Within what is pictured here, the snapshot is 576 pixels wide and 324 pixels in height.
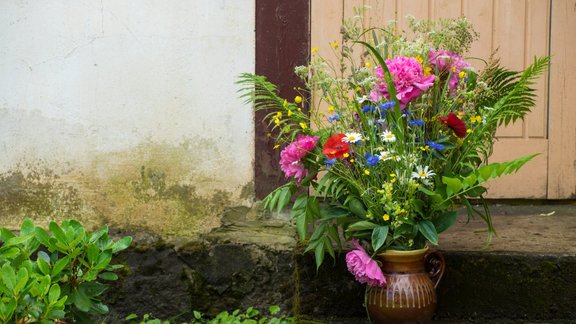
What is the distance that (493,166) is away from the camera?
2439 mm

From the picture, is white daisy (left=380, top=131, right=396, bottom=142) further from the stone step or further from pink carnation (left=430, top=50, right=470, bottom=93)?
the stone step

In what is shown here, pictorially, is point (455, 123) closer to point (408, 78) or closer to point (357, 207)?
point (408, 78)

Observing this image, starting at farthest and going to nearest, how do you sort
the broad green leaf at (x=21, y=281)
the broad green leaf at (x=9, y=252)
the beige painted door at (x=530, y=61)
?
the beige painted door at (x=530, y=61) → the broad green leaf at (x=9, y=252) → the broad green leaf at (x=21, y=281)

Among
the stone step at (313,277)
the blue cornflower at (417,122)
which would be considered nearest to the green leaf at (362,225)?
the blue cornflower at (417,122)

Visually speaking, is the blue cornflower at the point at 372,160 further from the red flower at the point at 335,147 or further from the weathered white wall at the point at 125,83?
the weathered white wall at the point at 125,83

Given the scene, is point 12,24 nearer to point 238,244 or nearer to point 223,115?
point 223,115

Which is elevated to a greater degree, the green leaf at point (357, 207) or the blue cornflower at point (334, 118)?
the blue cornflower at point (334, 118)

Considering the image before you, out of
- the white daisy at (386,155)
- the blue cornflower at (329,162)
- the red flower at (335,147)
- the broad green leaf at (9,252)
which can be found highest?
the red flower at (335,147)

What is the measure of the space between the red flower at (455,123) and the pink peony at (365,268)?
536mm

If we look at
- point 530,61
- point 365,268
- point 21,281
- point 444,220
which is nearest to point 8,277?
point 21,281

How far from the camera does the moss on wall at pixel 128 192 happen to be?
3600 mm

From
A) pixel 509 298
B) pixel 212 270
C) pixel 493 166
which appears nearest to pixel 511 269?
pixel 509 298

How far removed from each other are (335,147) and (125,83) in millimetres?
1444

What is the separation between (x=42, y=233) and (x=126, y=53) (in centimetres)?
138
